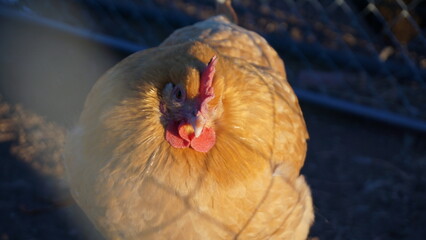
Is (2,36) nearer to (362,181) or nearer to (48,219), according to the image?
(48,219)

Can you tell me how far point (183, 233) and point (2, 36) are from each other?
2.20 meters

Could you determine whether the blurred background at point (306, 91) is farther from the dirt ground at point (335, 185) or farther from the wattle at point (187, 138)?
the wattle at point (187, 138)

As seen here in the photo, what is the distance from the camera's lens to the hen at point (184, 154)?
112 centimetres

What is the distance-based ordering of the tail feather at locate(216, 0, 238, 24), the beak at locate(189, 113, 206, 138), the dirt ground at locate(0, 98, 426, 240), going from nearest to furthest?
1. the beak at locate(189, 113, 206, 138)
2. the dirt ground at locate(0, 98, 426, 240)
3. the tail feather at locate(216, 0, 238, 24)

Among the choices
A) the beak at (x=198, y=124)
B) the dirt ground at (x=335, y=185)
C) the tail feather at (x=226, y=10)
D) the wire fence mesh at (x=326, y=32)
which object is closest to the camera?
the beak at (x=198, y=124)

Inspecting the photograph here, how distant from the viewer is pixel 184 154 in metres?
1.13

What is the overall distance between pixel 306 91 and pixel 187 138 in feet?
4.76

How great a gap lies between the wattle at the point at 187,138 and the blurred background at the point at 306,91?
844mm

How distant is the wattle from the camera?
109 cm

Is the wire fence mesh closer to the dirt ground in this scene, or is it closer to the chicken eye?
the dirt ground

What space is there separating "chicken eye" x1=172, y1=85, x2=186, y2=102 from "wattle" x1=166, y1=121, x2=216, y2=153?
0.20ft

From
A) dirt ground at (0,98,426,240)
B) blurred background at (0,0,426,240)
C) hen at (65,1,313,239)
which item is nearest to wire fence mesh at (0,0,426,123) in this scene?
blurred background at (0,0,426,240)

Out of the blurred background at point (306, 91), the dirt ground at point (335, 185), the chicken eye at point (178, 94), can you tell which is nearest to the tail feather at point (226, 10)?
the blurred background at point (306, 91)

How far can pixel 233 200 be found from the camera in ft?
3.81
